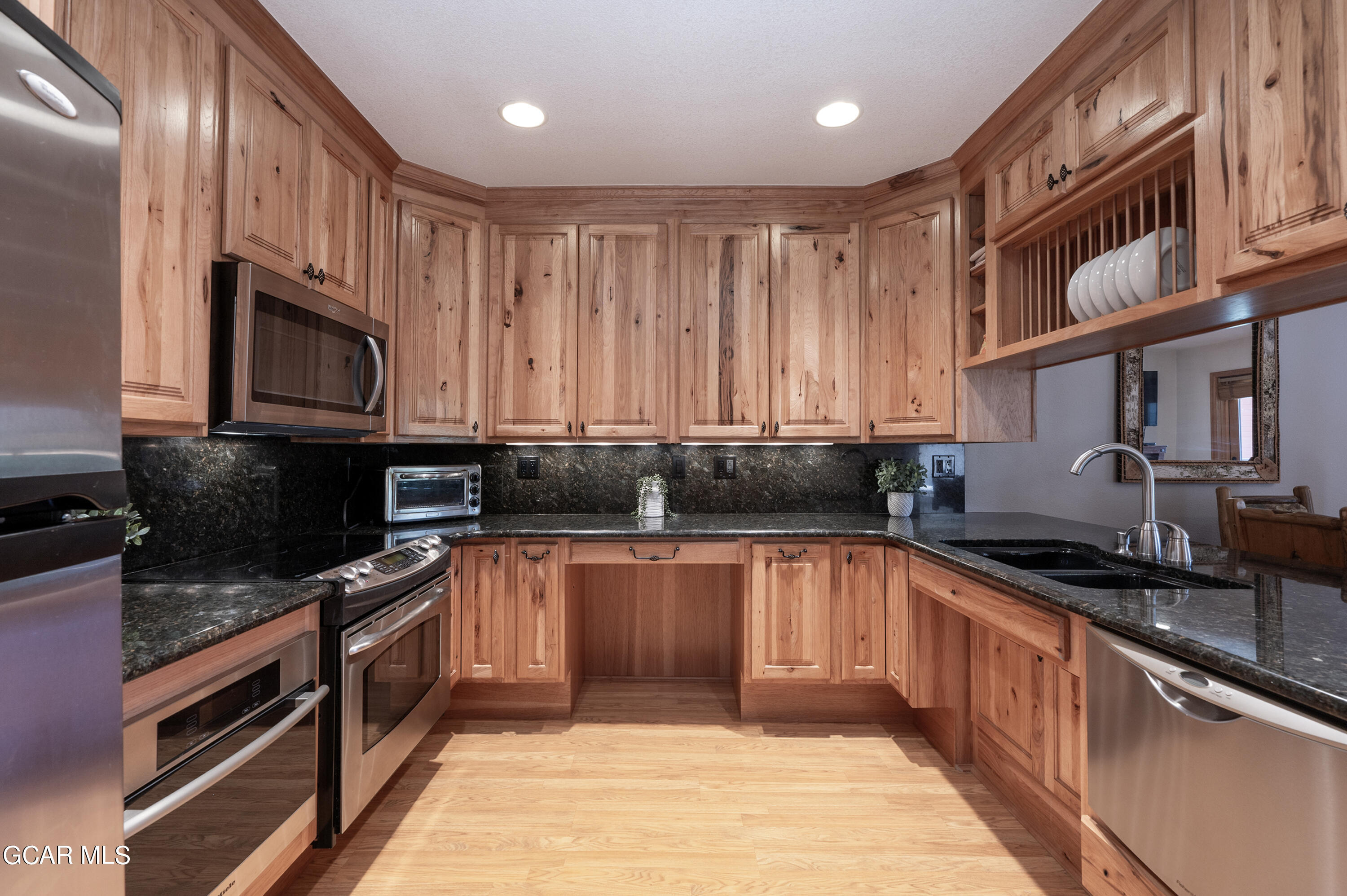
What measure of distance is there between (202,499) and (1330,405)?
14.2ft

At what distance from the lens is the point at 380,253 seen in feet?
8.06

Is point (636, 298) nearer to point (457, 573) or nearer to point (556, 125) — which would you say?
point (556, 125)

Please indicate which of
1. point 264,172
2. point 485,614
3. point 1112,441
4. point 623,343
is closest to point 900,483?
point 1112,441

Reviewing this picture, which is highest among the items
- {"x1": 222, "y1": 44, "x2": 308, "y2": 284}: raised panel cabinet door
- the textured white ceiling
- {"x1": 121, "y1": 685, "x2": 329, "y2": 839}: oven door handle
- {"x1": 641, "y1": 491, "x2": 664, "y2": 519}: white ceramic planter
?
the textured white ceiling

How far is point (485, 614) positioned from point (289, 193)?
5.79 ft

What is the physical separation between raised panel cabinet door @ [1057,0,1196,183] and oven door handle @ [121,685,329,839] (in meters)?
2.56

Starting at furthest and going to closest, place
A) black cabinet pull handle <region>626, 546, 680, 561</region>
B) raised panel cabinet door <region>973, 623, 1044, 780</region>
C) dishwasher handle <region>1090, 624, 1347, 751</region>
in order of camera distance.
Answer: black cabinet pull handle <region>626, 546, 680, 561</region> < raised panel cabinet door <region>973, 623, 1044, 780</region> < dishwasher handle <region>1090, 624, 1347, 751</region>

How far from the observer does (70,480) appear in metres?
0.64

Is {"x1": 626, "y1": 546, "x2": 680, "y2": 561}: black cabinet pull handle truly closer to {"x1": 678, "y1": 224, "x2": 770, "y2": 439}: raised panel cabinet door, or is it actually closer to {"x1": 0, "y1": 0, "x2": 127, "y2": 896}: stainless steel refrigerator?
{"x1": 678, "y1": 224, "x2": 770, "y2": 439}: raised panel cabinet door

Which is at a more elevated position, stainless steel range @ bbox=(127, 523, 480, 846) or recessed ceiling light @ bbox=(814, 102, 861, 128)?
recessed ceiling light @ bbox=(814, 102, 861, 128)

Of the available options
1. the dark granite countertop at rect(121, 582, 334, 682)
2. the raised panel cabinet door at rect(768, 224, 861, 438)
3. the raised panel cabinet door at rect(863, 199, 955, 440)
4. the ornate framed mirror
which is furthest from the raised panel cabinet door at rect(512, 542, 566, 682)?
the ornate framed mirror

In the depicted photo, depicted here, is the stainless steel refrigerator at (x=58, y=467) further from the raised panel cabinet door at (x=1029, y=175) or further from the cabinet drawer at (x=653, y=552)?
the raised panel cabinet door at (x=1029, y=175)

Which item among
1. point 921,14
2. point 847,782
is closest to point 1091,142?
point 921,14

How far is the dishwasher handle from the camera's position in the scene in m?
0.84
